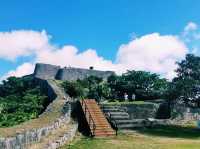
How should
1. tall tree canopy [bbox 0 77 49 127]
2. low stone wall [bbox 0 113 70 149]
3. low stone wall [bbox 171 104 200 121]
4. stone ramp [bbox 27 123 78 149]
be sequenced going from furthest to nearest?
1. low stone wall [bbox 171 104 200 121]
2. tall tree canopy [bbox 0 77 49 127]
3. stone ramp [bbox 27 123 78 149]
4. low stone wall [bbox 0 113 70 149]

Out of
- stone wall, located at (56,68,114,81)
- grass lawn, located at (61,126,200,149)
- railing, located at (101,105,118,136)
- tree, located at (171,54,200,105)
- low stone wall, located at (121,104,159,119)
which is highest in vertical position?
stone wall, located at (56,68,114,81)

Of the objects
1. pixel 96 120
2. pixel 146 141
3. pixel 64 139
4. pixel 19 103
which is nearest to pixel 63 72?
pixel 19 103

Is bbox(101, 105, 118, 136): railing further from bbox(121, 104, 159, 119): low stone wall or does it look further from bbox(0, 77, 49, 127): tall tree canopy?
bbox(0, 77, 49, 127): tall tree canopy

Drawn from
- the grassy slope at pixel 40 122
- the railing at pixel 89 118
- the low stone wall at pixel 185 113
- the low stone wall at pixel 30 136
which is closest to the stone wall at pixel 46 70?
the low stone wall at pixel 185 113

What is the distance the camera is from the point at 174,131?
26.5 metres

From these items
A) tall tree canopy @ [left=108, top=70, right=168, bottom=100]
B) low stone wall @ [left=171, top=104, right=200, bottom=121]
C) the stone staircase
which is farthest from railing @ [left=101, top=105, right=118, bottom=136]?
tall tree canopy @ [left=108, top=70, right=168, bottom=100]

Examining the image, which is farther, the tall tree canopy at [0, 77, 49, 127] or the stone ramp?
the tall tree canopy at [0, 77, 49, 127]

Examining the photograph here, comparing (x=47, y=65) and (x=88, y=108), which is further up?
(x=47, y=65)

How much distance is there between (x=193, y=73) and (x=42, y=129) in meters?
14.4

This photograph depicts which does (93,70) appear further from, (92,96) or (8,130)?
(8,130)

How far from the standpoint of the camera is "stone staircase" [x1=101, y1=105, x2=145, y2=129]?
2603 cm

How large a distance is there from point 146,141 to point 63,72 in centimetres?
3196

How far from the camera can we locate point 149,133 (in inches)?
976

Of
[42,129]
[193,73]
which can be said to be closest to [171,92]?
[193,73]
